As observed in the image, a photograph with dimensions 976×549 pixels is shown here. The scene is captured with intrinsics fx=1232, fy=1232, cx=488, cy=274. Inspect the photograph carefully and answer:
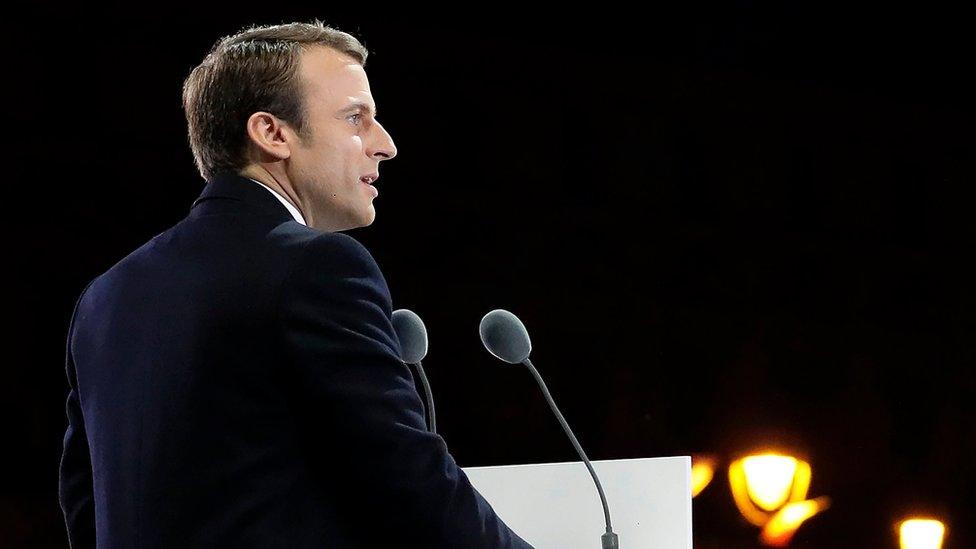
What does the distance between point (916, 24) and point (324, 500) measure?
182 inches

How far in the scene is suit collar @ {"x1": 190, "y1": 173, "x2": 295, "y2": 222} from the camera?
3.83 ft

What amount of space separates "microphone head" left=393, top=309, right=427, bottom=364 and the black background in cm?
287

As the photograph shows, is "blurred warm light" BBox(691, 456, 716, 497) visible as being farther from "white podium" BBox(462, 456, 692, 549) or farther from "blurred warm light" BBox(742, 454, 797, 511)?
"white podium" BBox(462, 456, 692, 549)

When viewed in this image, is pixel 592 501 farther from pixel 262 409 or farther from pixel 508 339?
pixel 262 409

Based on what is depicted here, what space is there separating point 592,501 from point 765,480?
4.43m

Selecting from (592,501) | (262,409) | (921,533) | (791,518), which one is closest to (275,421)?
(262,409)

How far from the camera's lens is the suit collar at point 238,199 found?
3.83 feet

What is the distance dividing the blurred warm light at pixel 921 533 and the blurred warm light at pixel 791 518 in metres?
0.44

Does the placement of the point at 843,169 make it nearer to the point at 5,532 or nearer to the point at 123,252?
the point at 123,252

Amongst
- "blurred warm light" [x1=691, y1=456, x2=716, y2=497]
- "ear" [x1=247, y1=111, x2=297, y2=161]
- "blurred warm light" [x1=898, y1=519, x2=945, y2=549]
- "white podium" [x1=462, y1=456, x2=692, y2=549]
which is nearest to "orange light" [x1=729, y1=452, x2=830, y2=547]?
"blurred warm light" [x1=691, y1=456, x2=716, y2=497]

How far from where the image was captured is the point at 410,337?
1473mm

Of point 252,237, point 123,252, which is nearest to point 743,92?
point 123,252

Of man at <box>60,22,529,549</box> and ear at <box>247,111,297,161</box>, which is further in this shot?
ear at <box>247,111,297,161</box>

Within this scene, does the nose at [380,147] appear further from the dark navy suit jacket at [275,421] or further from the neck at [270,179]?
the dark navy suit jacket at [275,421]
